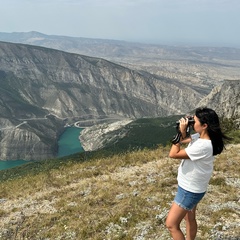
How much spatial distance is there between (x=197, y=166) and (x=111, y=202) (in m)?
5.77

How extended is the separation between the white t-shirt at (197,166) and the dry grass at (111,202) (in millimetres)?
2755

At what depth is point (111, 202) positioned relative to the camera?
37.7 ft

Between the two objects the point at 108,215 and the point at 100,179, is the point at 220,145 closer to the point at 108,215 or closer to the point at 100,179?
the point at 108,215

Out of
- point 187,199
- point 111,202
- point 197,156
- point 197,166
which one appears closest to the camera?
point 197,156

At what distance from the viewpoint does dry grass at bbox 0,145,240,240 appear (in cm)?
934

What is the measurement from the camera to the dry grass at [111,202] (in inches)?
368

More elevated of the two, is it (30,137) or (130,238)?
(130,238)

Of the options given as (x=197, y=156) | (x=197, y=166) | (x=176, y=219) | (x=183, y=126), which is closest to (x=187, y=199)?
(x=176, y=219)

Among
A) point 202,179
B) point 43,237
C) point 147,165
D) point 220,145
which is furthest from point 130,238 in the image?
point 147,165

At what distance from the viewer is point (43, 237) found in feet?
30.7

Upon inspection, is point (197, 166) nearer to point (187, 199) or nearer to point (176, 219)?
point (187, 199)

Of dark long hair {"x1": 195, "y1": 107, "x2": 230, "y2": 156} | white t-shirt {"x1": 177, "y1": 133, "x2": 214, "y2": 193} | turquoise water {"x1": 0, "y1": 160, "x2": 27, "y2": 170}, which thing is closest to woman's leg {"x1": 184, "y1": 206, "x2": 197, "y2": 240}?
white t-shirt {"x1": 177, "y1": 133, "x2": 214, "y2": 193}

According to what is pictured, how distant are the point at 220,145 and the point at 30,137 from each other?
184502mm

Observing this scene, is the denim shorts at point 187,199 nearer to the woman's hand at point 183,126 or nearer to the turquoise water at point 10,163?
the woman's hand at point 183,126
